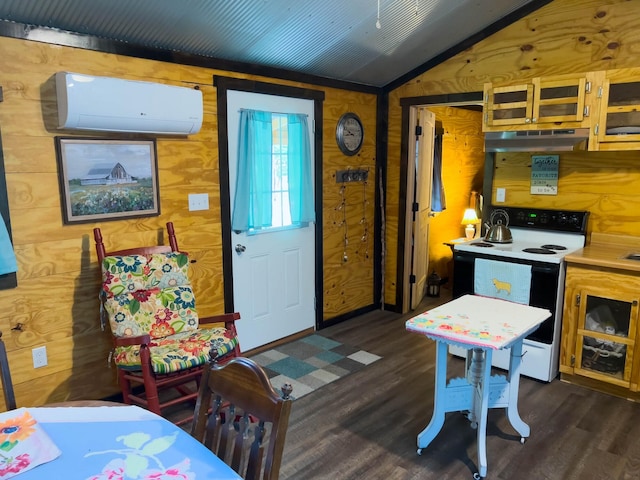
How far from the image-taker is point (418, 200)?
4574 millimetres

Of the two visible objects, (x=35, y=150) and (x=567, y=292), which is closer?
(x=35, y=150)

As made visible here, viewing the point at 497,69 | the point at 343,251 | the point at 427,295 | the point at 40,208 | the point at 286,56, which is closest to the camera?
the point at 40,208

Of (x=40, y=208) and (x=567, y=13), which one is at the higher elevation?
(x=567, y=13)

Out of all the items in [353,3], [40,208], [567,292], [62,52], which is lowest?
[567,292]

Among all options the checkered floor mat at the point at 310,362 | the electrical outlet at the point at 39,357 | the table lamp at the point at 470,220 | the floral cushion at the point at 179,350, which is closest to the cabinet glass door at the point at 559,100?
the checkered floor mat at the point at 310,362

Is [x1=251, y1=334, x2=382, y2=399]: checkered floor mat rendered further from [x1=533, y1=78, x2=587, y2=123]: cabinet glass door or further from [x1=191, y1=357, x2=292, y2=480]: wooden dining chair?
[x1=533, y1=78, x2=587, y2=123]: cabinet glass door

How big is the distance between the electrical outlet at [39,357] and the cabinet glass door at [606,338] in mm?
3240

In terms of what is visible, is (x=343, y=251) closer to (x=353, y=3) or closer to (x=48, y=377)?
(x=353, y=3)

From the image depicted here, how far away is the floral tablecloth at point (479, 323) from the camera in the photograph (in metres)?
2.12

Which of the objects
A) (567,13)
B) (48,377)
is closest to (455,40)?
(567,13)

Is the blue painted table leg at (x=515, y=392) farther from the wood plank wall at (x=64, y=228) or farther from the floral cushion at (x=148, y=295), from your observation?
the wood plank wall at (x=64, y=228)

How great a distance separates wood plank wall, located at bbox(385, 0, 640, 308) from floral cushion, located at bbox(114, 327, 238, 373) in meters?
2.57

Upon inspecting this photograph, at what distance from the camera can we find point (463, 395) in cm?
254

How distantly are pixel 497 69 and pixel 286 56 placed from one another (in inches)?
67.1
